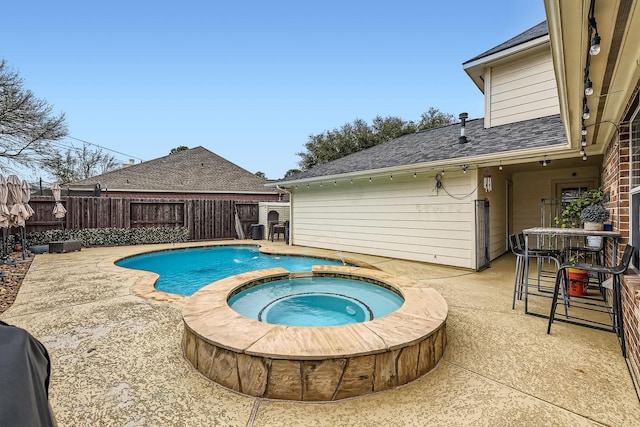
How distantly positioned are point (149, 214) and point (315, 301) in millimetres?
9861

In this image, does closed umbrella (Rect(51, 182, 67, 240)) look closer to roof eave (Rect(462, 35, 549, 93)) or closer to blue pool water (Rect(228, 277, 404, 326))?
blue pool water (Rect(228, 277, 404, 326))

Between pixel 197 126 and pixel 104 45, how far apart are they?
12466 mm

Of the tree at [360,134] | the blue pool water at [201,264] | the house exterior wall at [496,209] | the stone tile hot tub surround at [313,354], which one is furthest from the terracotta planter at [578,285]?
the tree at [360,134]

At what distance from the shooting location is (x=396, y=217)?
7598 mm

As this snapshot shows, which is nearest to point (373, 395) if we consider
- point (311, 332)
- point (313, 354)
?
point (313, 354)

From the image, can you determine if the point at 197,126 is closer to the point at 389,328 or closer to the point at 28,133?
the point at 28,133

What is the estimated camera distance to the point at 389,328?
250 centimetres

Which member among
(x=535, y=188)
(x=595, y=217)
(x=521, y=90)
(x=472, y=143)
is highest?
(x=521, y=90)

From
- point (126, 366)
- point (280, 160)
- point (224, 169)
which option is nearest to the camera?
point (126, 366)

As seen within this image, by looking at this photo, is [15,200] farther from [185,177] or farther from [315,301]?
[185,177]

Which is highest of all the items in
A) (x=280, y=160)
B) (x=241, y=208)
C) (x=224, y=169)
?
(x=280, y=160)

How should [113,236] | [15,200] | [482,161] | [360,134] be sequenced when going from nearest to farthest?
1. [482,161]
2. [15,200]
3. [113,236]
4. [360,134]

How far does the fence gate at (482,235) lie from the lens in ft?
20.3

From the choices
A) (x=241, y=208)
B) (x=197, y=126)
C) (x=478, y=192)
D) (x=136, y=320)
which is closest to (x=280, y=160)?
(x=197, y=126)
